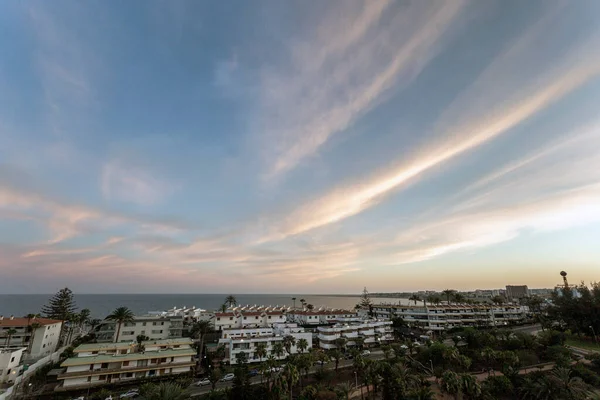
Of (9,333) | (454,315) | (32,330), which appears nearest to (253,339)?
(32,330)

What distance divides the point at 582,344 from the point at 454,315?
3394cm

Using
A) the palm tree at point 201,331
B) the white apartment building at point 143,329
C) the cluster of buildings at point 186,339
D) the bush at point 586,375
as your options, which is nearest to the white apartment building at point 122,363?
the cluster of buildings at point 186,339

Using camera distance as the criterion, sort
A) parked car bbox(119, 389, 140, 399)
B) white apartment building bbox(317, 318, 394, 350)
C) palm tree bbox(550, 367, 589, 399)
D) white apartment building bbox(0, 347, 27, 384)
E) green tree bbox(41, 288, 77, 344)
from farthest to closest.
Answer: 1. green tree bbox(41, 288, 77, 344)
2. white apartment building bbox(317, 318, 394, 350)
3. white apartment building bbox(0, 347, 27, 384)
4. parked car bbox(119, 389, 140, 399)
5. palm tree bbox(550, 367, 589, 399)

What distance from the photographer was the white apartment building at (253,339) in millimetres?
67938

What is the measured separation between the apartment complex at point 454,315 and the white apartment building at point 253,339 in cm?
4732

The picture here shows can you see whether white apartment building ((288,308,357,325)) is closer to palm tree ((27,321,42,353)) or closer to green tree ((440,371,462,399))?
green tree ((440,371,462,399))

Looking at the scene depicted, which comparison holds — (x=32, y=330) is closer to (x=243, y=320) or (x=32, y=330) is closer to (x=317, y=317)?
(x=243, y=320)

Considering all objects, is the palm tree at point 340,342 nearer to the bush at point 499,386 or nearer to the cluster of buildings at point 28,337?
the bush at point 499,386

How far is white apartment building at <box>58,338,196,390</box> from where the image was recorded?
51281 millimetres

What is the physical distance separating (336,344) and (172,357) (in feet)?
136

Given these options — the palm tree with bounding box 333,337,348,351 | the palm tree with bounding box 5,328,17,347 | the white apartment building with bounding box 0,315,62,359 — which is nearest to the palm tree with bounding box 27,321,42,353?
the white apartment building with bounding box 0,315,62,359

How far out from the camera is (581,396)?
139 ft

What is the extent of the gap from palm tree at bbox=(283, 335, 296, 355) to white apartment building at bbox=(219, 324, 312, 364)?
63.0 inches

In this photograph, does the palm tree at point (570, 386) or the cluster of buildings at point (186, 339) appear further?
the cluster of buildings at point (186, 339)
